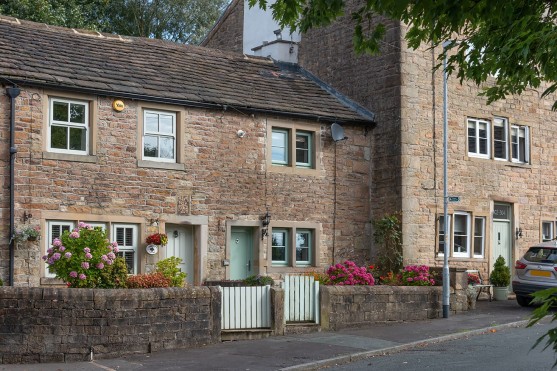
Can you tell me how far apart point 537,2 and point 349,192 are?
12979 millimetres

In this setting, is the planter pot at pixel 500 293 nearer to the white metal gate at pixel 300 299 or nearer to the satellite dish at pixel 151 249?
the white metal gate at pixel 300 299

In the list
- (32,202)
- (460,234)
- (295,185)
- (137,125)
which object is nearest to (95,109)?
(137,125)

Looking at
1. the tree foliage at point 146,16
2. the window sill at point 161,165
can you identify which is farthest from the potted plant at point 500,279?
the tree foliage at point 146,16

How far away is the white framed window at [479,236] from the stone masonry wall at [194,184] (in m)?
3.39

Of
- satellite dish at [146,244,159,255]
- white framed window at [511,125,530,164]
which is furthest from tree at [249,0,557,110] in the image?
white framed window at [511,125,530,164]

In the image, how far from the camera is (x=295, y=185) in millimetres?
20969

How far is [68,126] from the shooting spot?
1781cm

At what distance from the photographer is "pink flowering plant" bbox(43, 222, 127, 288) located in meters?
13.8

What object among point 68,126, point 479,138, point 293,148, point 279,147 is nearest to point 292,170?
point 293,148

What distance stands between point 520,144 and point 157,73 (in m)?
Result: 11.0

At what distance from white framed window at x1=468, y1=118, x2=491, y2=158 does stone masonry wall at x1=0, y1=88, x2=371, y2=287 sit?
3048mm

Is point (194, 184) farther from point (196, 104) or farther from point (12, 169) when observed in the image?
point (12, 169)

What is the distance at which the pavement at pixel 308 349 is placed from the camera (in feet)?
40.8

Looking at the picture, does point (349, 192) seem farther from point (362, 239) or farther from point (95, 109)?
point (95, 109)
